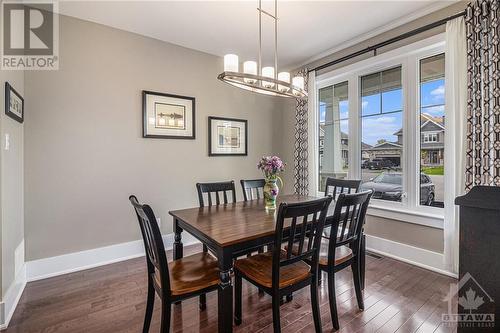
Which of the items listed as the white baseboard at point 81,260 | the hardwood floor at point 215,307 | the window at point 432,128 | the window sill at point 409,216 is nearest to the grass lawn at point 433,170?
the window at point 432,128

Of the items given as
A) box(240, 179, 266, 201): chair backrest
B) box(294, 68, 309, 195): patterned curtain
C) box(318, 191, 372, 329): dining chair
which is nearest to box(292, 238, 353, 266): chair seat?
box(318, 191, 372, 329): dining chair

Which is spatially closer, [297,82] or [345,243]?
[345,243]

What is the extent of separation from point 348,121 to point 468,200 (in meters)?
2.64

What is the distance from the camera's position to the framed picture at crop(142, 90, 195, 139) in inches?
127

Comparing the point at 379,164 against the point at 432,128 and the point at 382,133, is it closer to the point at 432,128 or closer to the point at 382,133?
the point at 382,133

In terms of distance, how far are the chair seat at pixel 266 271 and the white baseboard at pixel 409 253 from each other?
1.77m

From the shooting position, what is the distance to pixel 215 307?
2.09 meters

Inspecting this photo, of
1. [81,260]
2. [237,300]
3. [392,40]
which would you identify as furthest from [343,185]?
[81,260]

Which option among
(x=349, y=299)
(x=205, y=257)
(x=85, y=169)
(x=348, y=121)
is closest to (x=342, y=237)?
(x=349, y=299)

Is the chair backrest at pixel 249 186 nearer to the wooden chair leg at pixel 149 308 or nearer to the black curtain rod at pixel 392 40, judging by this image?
the wooden chair leg at pixel 149 308

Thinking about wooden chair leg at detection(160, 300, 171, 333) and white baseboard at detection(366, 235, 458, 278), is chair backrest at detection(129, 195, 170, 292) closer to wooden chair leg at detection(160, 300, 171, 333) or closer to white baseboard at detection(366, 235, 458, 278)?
wooden chair leg at detection(160, 300, 171, 333)

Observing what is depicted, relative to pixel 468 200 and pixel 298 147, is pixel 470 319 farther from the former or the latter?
pixel 298 147

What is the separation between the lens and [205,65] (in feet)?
12.3

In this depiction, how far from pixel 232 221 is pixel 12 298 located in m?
1.94
